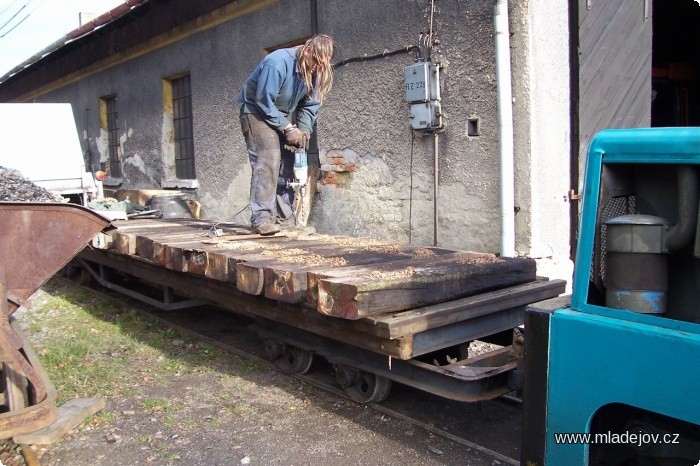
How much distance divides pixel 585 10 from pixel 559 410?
5260 millimetres

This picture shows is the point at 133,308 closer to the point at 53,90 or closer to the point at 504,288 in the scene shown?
the point at 504,288

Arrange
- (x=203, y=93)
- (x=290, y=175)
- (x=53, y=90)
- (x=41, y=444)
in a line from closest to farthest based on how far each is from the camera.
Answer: (x=41, y=444) < (x=290, y=175) < (x=203, y=93) < (x=53, y=90)

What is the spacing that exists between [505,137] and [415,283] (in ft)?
10.00

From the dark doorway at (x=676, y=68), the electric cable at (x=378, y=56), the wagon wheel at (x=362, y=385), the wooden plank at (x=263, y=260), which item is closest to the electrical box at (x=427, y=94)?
the electric cable at (x=378, y=56)

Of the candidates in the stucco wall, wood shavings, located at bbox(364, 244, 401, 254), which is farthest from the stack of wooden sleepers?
the stucco wall

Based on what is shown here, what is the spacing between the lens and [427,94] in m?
6.71

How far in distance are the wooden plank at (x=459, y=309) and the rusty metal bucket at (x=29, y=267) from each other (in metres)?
1.93

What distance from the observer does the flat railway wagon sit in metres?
3.34

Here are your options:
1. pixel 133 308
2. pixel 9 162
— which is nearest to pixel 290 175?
pixel 133 308

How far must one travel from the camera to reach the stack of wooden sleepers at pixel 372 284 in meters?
3.32

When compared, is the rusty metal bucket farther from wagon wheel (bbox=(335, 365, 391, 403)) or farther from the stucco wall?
the stucco wall

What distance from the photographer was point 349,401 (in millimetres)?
4320

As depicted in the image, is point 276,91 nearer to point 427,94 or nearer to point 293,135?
point 293,135

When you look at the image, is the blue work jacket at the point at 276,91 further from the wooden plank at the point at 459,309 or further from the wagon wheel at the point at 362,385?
the wooden plank at the point at 459,309
